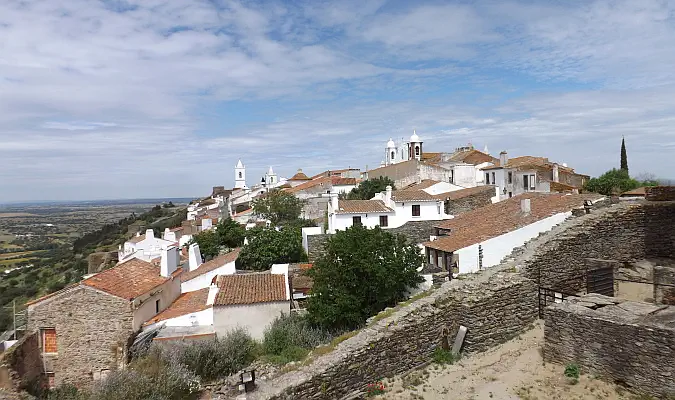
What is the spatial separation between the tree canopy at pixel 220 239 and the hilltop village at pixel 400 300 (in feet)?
16.5

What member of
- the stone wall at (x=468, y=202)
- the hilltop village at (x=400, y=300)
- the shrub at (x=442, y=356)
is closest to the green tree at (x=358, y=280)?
the hilltop village at (x=400, y=300)

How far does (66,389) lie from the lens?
42.3ft

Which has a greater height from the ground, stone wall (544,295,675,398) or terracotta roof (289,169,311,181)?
terracotta roof (289,169,311,181)

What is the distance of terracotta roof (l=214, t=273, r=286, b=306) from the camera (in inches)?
595

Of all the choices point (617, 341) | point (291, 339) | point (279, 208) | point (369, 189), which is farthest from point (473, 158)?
point (617, 341)

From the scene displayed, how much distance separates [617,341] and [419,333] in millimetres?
3383

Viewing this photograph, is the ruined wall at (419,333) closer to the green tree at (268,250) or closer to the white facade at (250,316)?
the white facade at (250,316)

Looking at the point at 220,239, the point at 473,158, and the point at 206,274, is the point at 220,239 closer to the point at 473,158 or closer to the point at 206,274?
the point at 206,274

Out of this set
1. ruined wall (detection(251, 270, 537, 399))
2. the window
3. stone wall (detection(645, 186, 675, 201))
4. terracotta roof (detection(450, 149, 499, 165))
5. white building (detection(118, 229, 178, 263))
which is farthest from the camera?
terracotta roof (detection(450, 149, 499, 165))

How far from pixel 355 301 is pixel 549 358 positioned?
21.1 ft

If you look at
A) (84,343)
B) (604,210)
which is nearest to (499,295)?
(604,210)

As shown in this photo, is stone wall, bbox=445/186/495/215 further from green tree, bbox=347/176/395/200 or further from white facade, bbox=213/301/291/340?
white facade, bbox=213/301/291/340

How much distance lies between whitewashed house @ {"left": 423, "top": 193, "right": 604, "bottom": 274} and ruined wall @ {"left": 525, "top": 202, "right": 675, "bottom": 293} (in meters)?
2.34

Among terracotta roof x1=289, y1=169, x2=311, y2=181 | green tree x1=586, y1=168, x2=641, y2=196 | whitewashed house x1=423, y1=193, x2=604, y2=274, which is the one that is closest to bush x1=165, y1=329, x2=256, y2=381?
whitewashed house x1=423, y1=193, x2=604, y2=274
